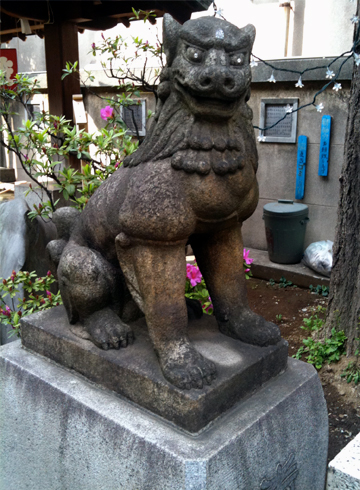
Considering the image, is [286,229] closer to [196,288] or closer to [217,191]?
[196,288]

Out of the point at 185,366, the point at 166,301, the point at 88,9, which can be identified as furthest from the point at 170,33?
the point at 88,9

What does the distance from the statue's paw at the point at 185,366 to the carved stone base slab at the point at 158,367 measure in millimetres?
23

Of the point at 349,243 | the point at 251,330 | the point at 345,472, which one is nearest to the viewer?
the point at 345,472

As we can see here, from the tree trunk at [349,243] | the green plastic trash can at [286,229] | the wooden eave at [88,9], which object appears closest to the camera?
the tree trunk at [349,243]

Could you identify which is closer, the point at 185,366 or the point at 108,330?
the point at 185,366

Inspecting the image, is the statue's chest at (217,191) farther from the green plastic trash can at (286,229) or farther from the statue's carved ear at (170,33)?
the green plastic trash can at (286,229)

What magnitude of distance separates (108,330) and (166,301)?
0.34 m

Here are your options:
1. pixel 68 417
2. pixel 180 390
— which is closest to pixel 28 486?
pixel 68 417

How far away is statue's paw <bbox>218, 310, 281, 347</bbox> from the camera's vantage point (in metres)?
1.82

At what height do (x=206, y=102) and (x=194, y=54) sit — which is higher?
(x=194, y=54)

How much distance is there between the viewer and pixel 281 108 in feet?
18.1

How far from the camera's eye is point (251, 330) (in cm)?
184

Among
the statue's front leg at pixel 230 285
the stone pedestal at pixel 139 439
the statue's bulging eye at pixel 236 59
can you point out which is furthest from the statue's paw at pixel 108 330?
the statue's bulging eye at pixel 236 59

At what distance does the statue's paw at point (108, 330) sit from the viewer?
1823 mm
